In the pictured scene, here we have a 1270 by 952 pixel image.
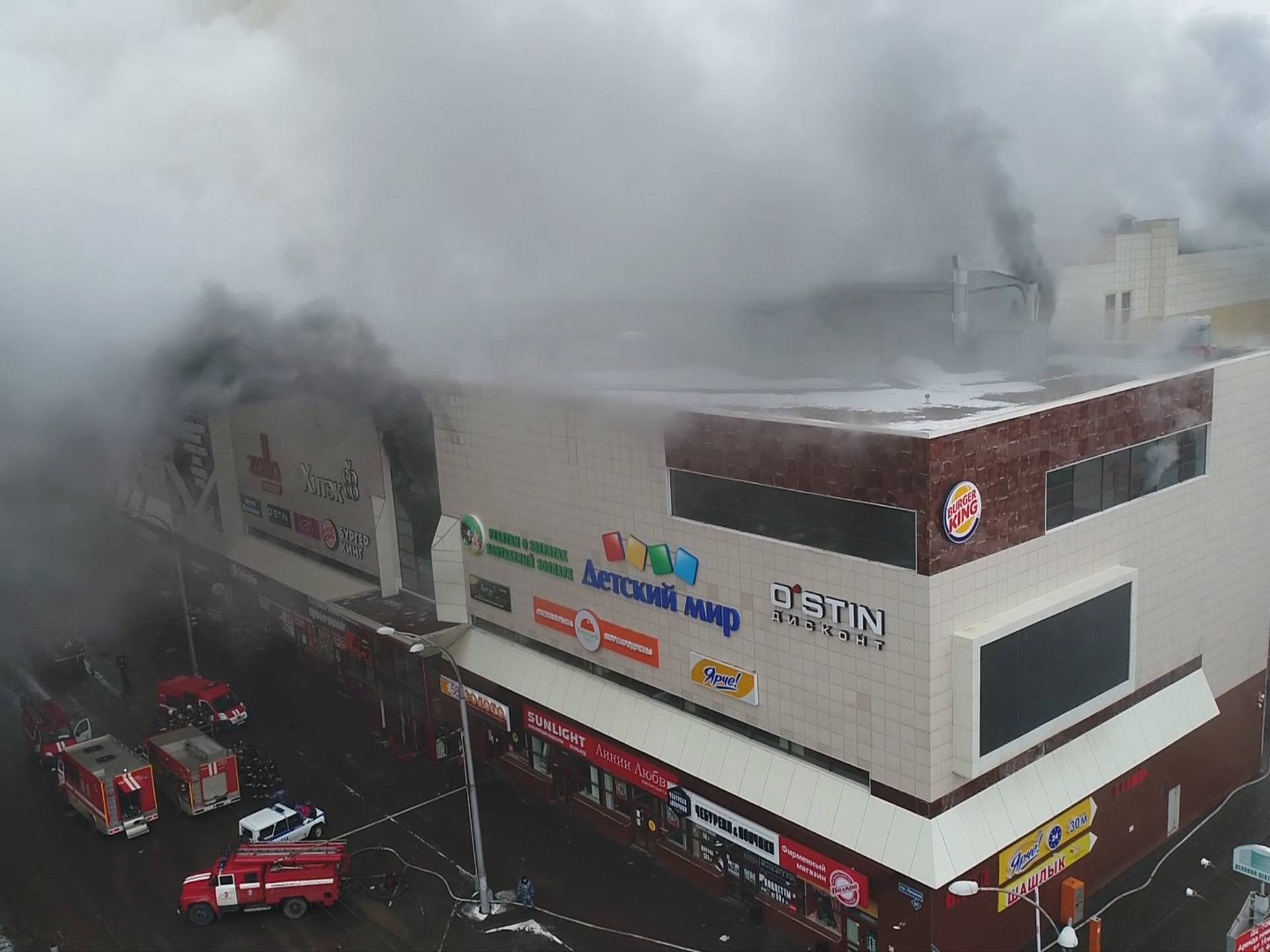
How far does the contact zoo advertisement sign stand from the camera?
3130 cm

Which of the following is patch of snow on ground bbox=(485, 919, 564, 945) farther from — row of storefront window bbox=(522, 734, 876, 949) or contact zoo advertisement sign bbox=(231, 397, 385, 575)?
contact zoo advertisement sign bbox=(231, 397, 385, 575)

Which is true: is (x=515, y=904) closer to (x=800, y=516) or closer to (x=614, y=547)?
(x=614, y=547)

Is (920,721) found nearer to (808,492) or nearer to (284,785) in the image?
(808,492)

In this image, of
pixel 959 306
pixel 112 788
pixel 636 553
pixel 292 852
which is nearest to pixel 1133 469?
pixel 959 306

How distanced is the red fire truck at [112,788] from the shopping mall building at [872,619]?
6625 millimetres

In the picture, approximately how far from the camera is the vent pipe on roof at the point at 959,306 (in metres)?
26.4

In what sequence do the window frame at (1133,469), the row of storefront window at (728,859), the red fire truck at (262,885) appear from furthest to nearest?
1. the red fire truck at (262,885)
2. the row of storefront window at (728,859)
3. the window frame at (1133,469)

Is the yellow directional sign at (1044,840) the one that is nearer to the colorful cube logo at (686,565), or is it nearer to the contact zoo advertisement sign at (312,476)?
the colorful cube logo at (686,565)

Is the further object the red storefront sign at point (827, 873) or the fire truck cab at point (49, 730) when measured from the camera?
the fire truck cab at point (49, 730)

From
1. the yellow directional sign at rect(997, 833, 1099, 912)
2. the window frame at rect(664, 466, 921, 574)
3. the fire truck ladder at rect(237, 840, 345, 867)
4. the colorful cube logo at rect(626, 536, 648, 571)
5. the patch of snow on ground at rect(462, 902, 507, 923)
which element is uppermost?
the window frame at rect(664, 466, 921, 574)

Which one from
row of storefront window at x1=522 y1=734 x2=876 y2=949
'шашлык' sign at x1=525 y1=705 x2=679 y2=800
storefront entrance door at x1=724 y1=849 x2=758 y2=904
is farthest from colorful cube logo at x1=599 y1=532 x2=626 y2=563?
storefront entrance door at x1=724 y1=849 x2=758 y2=904

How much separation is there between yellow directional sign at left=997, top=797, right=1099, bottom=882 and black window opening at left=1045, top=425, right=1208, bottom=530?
5.40 m

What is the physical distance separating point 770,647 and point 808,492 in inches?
124

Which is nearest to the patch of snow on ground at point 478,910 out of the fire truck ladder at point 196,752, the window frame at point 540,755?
the window frame at point 540,755
